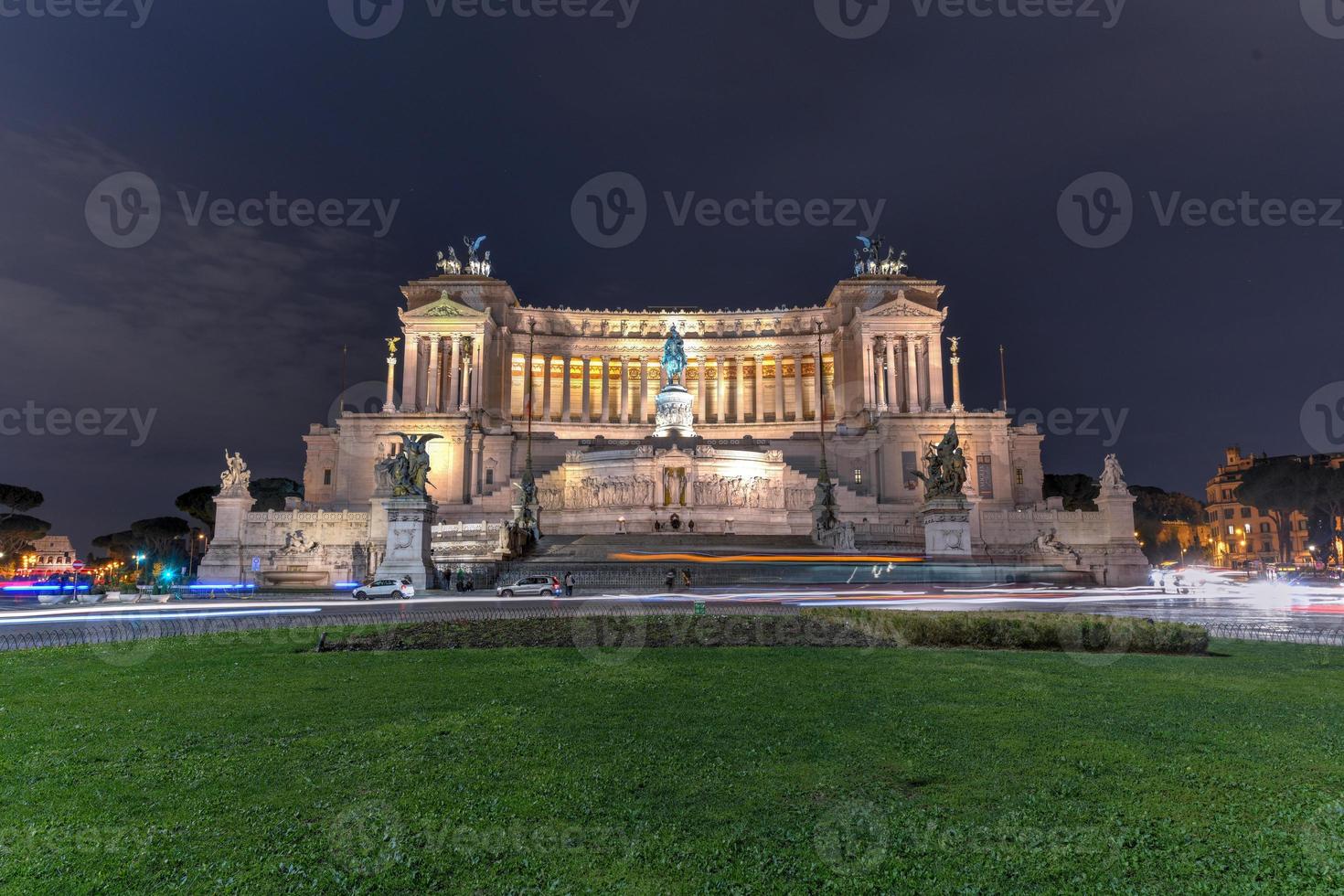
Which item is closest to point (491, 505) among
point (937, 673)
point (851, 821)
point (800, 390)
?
point (800, 390)

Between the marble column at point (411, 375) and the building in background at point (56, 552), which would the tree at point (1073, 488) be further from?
the building in background at point (56, 552)

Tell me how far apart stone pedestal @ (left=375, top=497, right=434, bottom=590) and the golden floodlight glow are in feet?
31.6

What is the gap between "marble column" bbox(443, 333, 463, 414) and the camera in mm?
86000

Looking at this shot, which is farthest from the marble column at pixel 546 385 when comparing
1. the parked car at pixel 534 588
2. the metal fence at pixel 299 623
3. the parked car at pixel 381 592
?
the metal fence at pixel 299 623

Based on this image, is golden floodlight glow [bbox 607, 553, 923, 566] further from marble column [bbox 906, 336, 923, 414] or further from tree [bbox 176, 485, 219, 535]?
tree [bbox 176, 485, 219, 535]

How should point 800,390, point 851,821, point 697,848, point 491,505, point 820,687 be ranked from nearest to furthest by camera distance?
point 697,848 < point 851,821 < point 820,687 < point 491,505 < point 800,390

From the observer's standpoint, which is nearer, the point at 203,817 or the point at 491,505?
the point at 203,817

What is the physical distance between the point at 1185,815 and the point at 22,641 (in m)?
21.8

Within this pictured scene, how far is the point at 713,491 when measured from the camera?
67938mm

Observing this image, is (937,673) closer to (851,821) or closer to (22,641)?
(851,821)

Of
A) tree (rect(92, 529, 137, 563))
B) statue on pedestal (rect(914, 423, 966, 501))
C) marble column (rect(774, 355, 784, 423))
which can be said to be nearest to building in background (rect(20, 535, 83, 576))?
tree (rect(92, 529, 137, 563))

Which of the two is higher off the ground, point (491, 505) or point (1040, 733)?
point (491, 505)

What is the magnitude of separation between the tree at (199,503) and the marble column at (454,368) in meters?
31.5

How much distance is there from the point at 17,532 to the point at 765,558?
90.0m
